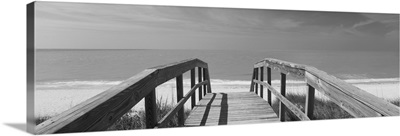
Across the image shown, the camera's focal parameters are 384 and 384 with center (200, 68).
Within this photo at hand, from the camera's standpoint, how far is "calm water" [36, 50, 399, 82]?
4.03 m

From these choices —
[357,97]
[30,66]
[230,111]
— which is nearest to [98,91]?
[30,66]

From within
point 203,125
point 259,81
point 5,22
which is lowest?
point 203,125

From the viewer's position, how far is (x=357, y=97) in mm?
2740

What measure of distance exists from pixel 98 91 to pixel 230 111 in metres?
1.71

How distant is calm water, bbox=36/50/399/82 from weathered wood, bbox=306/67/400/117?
155 centimetres

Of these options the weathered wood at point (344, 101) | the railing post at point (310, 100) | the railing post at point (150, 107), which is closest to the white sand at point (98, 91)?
the railing post at point (150, 107)

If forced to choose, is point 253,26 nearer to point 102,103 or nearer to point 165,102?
point 165,102

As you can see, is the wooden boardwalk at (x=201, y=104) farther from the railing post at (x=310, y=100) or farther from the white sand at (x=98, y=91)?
the white sand at (x=98, y=91)

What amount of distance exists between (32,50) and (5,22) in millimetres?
645

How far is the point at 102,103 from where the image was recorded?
7.07ft

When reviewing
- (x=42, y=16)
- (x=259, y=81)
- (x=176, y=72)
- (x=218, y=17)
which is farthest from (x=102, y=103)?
(x=259, y=81)

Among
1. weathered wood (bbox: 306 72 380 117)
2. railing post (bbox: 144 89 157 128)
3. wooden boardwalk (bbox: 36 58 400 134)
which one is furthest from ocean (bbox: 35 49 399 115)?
weathered wood (bbox: 306 72 380 117)

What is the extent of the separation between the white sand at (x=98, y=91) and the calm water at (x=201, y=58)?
0.12m

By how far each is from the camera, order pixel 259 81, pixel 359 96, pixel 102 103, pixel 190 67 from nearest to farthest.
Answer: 1. pixel 102 103
2. pixel 359 96
3. pixel 190 67
4. pixel 259 81
